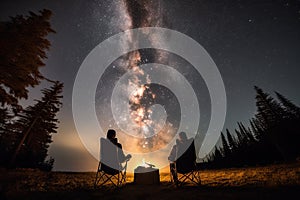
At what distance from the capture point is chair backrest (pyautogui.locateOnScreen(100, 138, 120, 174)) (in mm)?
5719

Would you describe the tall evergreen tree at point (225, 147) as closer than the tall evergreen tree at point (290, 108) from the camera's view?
No

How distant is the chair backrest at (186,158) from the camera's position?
543cm

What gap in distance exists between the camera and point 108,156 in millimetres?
5812

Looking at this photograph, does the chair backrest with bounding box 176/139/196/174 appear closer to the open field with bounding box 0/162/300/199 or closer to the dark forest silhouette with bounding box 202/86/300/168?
the open field with bounding box 0/162/300/199

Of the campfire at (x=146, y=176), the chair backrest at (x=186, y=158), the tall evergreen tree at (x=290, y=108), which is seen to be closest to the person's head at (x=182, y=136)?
the chair backrest at (x=186, y=158)

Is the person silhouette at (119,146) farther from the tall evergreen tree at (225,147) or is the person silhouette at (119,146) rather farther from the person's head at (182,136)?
the tall evergreen tree at (225,147)

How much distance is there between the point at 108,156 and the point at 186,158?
2.99 metres

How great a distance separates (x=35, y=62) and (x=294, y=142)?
138 ft

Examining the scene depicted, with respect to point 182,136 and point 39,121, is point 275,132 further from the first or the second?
point 39,121

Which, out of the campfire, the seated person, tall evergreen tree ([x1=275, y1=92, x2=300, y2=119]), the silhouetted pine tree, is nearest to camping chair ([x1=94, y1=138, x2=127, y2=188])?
the campfire

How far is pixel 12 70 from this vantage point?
24.5 ft

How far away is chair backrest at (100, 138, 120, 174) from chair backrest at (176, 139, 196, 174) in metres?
2.36

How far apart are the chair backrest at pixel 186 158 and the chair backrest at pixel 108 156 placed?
2.36m

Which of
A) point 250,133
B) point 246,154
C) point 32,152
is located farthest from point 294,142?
point 32,152
